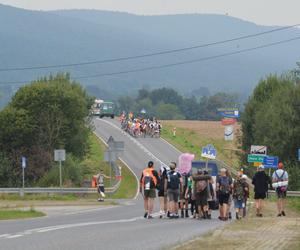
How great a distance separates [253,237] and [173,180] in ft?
30.7

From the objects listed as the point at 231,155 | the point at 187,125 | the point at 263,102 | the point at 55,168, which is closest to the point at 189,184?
the point at 55,168

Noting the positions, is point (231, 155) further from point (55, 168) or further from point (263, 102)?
point (55, 168)

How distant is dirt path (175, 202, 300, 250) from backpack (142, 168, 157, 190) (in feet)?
16.2

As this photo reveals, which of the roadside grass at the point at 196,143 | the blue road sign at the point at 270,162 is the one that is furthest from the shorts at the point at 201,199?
the roadside grass at the point at 196,143

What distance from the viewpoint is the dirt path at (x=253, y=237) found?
1806 cm

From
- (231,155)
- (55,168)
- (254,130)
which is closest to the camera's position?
(55,168)

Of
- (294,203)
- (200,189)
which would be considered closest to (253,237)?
(200,189)

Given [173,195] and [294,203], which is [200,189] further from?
[294,203]

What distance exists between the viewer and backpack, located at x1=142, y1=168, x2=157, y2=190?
29.5m

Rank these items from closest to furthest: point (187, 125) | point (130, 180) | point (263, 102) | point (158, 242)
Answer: point (158, 242), point (130, 180), point (263, 102), point (187, 125)

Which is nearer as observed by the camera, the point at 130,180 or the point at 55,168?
the point at 55,168

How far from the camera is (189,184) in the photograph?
3088 cm

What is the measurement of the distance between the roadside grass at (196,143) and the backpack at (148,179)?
49681 mm

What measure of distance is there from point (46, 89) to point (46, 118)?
2.43m
